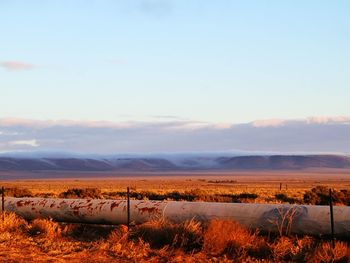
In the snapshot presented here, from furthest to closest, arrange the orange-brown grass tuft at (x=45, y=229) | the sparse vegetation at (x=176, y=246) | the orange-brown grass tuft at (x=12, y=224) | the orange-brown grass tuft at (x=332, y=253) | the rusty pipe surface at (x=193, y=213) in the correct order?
the orange-brown grass tuft at (x=12, y=224), the orange-brown grass tuft at (x=45, y=229), the rusty pipe surface at (x=193, y=213), the sparse vegetation at (x=176, y=246), the orange-brown grass tuft at (x=332, y=253)

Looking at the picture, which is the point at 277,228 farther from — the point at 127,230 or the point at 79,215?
the point at 79,215

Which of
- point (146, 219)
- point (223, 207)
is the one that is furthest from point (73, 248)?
point (223, 207)

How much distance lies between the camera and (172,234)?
12555 millimetres

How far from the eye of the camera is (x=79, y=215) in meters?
15.7

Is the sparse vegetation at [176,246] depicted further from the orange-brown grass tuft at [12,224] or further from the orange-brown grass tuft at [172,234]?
the orange-brown grass tuft at [12,224]

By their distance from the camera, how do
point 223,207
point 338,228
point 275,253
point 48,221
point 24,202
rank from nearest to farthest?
1. point 275,253
2. point 338,228
3. point 223,207
4. point 48,221
5. point 24,202

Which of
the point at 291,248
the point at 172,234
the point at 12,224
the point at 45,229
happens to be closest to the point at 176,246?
the point at 172,234

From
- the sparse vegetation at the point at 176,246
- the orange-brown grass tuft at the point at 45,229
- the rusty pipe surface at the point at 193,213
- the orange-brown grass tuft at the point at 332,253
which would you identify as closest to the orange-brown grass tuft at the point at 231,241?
the sparse vegetation at the point at 176,246

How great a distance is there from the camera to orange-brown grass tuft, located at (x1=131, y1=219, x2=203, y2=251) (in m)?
12.1

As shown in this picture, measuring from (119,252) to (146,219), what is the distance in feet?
9.76

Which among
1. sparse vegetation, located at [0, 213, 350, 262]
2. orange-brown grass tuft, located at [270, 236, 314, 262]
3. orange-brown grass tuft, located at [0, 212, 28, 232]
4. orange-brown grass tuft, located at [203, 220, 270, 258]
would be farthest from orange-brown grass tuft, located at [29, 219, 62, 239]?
orange-brown grass tuft, located at [270, 236, 314, 262]

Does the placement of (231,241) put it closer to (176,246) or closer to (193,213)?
(176,246)

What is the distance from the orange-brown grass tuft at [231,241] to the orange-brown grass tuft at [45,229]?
4.26 metres

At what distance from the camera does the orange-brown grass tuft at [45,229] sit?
560 inches
